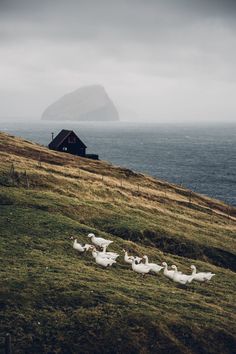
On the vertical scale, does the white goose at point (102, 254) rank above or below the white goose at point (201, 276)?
above

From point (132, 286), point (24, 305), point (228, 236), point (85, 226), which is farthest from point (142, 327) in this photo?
point (228, 236)

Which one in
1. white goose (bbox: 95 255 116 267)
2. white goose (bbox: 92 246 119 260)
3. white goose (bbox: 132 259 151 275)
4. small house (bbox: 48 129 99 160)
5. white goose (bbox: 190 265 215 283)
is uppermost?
small house (bbox: 48 129 99 160)

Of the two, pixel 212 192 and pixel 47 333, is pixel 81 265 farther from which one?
pixel 212 192

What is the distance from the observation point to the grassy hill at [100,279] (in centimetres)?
2269

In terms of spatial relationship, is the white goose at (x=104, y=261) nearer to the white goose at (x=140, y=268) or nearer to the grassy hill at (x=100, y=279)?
the grassy hill at (x=100, y=279)

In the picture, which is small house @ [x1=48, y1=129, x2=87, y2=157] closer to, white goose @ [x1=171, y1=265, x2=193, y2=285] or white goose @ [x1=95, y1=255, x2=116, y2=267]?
white goose @ [x1=95, y1=255, x2=116, y2=267]

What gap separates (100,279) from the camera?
92.7 ft

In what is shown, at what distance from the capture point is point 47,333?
72.5ft

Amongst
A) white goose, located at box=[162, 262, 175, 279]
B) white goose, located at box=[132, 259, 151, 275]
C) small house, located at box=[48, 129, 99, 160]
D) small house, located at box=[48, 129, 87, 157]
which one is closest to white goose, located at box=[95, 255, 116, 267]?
white goose, located at box=[132, 259, 151, 275]

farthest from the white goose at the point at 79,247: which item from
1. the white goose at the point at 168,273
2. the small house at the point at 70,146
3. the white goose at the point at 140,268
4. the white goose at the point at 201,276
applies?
the small house at the point at 70,146

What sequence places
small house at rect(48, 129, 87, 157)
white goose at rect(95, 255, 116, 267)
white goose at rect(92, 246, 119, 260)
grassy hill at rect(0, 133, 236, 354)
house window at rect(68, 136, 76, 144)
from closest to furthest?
grassy hill at rect(0, 133, 236, 354)
white goose at rect(95, 255, 116, 267)
white goose at rect(92, 246, 119, 260)
small house at rect(48, 129, 87, 157)
house window at rect(68, 136, 76, 144)

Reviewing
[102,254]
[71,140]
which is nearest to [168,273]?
[102,254]

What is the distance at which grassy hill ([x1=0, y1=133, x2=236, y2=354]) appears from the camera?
2269cm

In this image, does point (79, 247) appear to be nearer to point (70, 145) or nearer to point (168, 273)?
point (168, 273)
